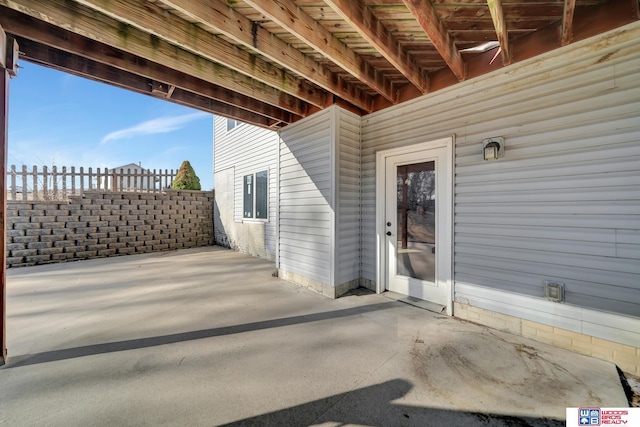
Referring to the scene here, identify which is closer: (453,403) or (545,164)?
(453,403)

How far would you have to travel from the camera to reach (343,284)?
3895 millimetres

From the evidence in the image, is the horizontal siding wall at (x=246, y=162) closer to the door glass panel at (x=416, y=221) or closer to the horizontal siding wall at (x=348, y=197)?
the horizontal siding wall at (x=348, y=197)

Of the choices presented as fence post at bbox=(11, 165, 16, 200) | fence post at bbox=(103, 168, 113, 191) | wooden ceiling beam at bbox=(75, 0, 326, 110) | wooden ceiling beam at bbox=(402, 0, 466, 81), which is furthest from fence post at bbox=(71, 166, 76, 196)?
wooden ceiling beam at bbox=(402, 0, 466, 81)

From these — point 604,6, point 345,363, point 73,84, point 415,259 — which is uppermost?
point 73,84

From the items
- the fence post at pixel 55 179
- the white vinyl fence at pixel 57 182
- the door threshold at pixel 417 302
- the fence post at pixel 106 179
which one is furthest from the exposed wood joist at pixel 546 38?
the fence post at pixel 55 179

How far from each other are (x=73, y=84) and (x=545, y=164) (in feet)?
49.2

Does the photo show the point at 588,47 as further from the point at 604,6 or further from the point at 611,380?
the point at 611,380

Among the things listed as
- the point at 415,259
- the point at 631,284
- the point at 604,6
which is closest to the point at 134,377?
the point at 415,259

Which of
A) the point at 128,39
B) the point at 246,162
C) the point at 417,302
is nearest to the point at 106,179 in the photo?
the point at 246,162

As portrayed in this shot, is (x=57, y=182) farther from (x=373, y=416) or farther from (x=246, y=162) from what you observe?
(x=373, y=416)

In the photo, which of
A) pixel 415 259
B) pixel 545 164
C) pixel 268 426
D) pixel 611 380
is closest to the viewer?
pixel 268 426

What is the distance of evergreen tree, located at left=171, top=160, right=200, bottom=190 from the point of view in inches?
352

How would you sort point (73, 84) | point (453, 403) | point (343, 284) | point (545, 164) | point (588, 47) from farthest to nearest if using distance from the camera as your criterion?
1. point (73, 84)
2. point (343, 284)
3. point (545, 164)
4. point (588, 47)
5. point (453, 403)

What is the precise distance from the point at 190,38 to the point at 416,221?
3436 millimetres
